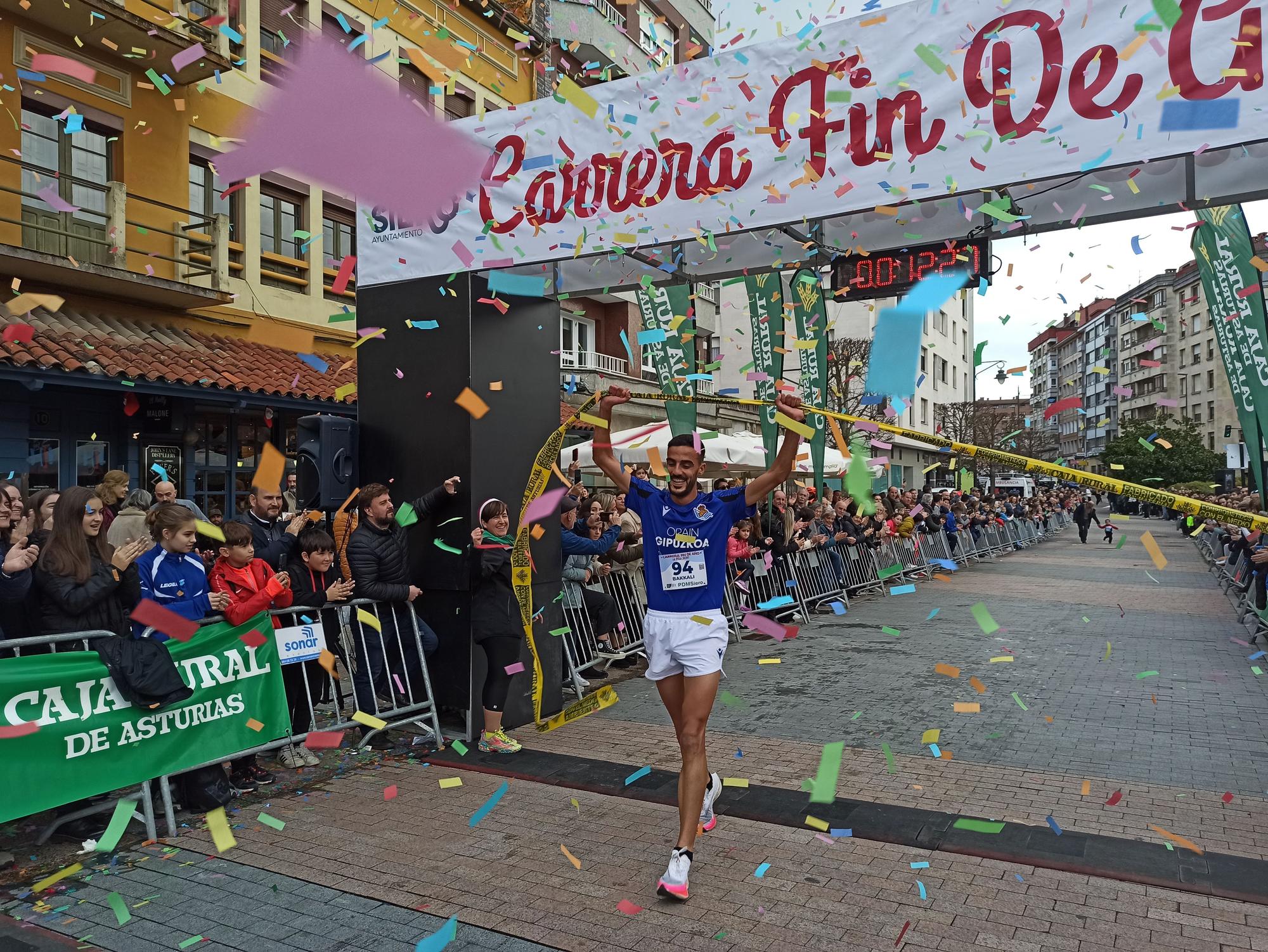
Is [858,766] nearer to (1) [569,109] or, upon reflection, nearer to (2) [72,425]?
(1) [569,109]

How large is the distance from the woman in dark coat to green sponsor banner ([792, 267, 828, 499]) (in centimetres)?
298

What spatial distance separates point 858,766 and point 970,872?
5.50 feet

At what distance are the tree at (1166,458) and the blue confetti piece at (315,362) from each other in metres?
45.6

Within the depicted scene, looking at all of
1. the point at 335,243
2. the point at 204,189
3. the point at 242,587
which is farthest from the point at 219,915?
the point at 335,243

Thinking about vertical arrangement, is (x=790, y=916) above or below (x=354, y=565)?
below

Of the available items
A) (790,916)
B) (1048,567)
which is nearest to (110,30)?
(790,916)

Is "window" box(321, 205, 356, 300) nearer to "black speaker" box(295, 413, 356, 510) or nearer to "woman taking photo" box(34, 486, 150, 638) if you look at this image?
"black speaker" box(295, 413, 356, 510)

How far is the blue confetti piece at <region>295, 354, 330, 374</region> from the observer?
601 inches

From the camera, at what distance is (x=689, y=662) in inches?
176

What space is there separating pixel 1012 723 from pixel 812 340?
3.70m

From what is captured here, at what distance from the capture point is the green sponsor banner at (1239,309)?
553cm

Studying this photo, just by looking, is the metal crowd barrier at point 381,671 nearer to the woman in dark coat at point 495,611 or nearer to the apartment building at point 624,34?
the woman in dark coat at point 495,611

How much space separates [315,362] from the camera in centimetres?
1562

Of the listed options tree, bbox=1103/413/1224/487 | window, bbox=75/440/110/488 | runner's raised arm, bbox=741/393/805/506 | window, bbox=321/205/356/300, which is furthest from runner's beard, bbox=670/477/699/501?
tree, bbox=1103/413/1224/487
